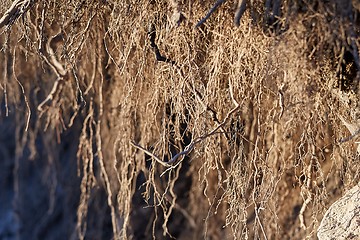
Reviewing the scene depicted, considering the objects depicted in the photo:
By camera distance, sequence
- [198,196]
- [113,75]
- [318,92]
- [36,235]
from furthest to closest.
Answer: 1. [36,235]
2. [198,196]
3. [113,75]
4. [318,92]

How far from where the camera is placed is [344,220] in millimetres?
1315

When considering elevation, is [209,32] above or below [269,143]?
above

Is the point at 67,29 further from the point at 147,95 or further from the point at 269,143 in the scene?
the point at 269,143

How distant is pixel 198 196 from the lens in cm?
231

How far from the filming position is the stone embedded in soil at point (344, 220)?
51.2 inches

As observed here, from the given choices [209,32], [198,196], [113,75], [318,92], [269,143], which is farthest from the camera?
[198,196]

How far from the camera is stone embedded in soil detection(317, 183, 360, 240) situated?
130 cm

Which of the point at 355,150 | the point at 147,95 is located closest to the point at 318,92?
the point at 355,150

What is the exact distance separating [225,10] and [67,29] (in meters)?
0.45

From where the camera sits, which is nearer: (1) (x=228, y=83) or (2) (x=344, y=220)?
(2) (x=344, y=220)

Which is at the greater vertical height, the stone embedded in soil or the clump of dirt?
the clump of dirt

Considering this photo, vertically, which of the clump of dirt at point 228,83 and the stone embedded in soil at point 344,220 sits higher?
the clump of dirt at point 228,83

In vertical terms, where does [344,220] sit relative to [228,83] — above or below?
below

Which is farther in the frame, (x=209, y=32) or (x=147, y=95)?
(x=147, y=95)
